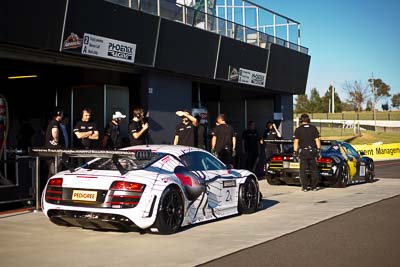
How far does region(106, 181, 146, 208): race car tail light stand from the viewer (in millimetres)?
7172

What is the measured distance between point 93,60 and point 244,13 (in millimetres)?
A: 7485

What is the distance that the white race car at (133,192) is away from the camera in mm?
7227

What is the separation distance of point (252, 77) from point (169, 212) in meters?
11.9

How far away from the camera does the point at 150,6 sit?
13.8m

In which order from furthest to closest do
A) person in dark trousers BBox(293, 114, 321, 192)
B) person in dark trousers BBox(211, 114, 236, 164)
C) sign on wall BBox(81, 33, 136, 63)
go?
person in dark trousers BBox(211, 114, 236, 164) < person in dark trousers BBox(293, 114, 321, 192) < sign on wall BBox(81, 33, 136, 63)

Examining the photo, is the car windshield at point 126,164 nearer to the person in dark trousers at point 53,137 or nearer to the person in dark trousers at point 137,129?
the person in dark trousers at point 53,137

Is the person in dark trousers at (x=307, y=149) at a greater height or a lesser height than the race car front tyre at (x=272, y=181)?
greater

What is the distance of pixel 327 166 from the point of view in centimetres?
1433

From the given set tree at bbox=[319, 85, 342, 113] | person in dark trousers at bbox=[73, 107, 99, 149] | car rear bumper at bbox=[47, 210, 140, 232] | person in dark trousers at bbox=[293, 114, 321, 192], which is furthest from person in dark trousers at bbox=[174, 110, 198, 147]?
tree at bbox=[319, 85, 342, 113]

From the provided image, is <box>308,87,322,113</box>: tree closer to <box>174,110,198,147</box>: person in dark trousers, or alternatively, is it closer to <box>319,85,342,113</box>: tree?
<box>319,85,342,113</box>: tree

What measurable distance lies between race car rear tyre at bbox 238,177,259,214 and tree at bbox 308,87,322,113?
297ft

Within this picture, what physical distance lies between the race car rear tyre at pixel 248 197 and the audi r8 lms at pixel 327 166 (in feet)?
14.9

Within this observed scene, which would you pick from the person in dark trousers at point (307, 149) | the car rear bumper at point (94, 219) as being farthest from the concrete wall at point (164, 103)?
the car rear bumper at point (94, 219)

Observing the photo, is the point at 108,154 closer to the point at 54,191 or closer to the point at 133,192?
the point at 133,192
